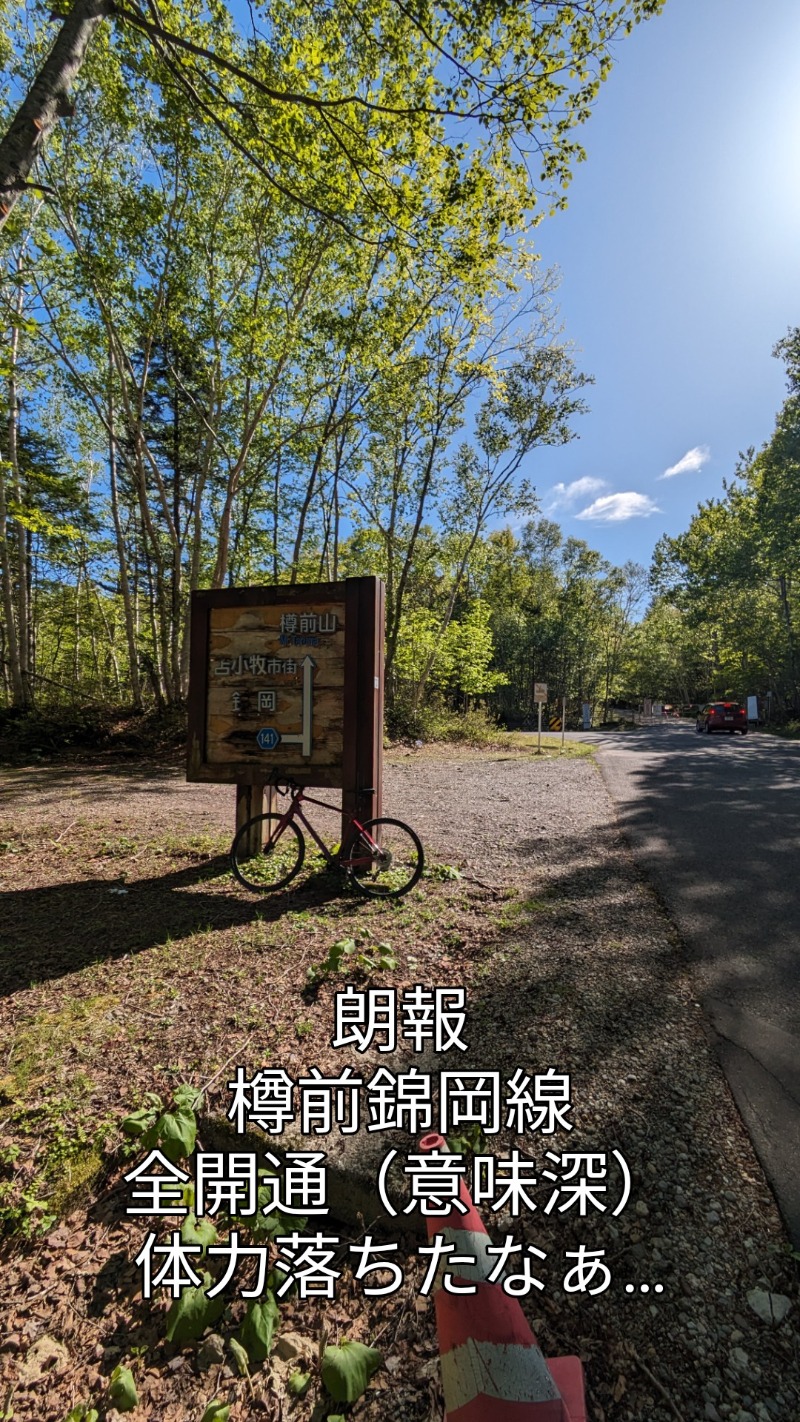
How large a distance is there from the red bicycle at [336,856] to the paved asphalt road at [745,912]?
6.73 ft

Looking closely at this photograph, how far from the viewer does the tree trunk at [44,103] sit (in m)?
3.50

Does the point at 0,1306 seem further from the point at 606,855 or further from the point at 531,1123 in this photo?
the point at 606,855

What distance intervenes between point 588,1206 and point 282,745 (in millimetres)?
3517

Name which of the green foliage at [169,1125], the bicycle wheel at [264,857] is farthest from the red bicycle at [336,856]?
the green foliage at [169,1125]

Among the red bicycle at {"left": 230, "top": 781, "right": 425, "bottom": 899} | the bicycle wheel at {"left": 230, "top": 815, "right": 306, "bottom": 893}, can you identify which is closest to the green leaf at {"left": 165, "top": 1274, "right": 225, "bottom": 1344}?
the red bicycle at {"left": 230, "top": 781, "right": 425, "bottom": 899}

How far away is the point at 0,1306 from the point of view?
147 centimetres

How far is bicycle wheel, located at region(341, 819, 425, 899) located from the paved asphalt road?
1.95 meters

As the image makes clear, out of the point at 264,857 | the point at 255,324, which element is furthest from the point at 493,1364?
the point at 255,324

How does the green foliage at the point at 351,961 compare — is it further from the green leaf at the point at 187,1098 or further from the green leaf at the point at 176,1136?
the green leaf at the point at 176,1136

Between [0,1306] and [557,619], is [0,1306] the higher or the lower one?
the lower one

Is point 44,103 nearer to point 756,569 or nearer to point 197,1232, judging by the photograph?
point 197,1232

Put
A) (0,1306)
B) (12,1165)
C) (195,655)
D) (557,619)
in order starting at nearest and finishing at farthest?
(0,1306) < (12,1165) < (195,655) < (557,619)

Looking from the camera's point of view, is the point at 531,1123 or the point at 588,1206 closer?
the point at 588,1206

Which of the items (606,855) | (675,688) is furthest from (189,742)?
(675,688)
